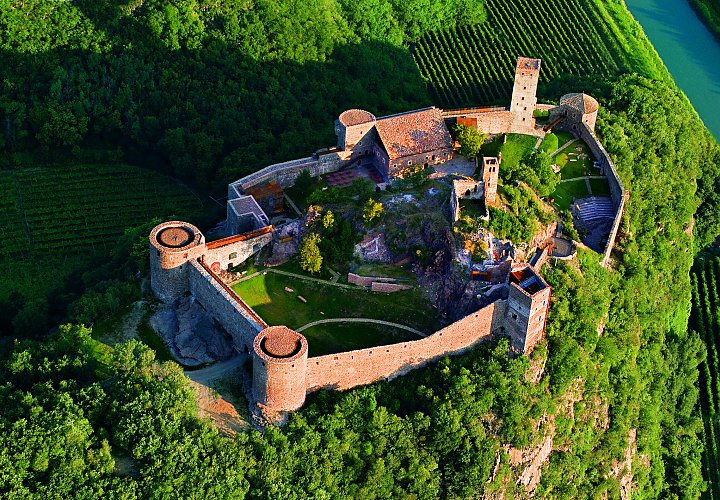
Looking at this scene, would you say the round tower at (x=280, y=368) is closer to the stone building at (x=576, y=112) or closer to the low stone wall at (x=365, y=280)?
the low stone wall at (x=365, y=280)

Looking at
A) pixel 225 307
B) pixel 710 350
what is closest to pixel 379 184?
pixel 225 307

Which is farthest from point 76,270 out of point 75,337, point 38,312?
point 75,337

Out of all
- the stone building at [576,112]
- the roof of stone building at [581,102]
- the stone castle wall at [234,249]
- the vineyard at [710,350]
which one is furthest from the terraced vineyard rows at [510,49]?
the stone castle wall at [234,249]

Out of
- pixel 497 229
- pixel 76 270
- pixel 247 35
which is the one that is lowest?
pixel 76 270

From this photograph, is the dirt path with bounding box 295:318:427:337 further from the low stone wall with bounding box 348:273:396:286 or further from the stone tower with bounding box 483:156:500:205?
the stone tower with bounding box 483:156:500:205

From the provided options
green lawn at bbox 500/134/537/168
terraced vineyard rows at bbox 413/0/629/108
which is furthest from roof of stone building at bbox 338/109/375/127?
terraced vineyard rows at bbox 413/0/629/108

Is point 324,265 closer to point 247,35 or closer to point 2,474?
point 2,474

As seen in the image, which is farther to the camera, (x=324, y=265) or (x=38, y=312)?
(x=38, y=312)
